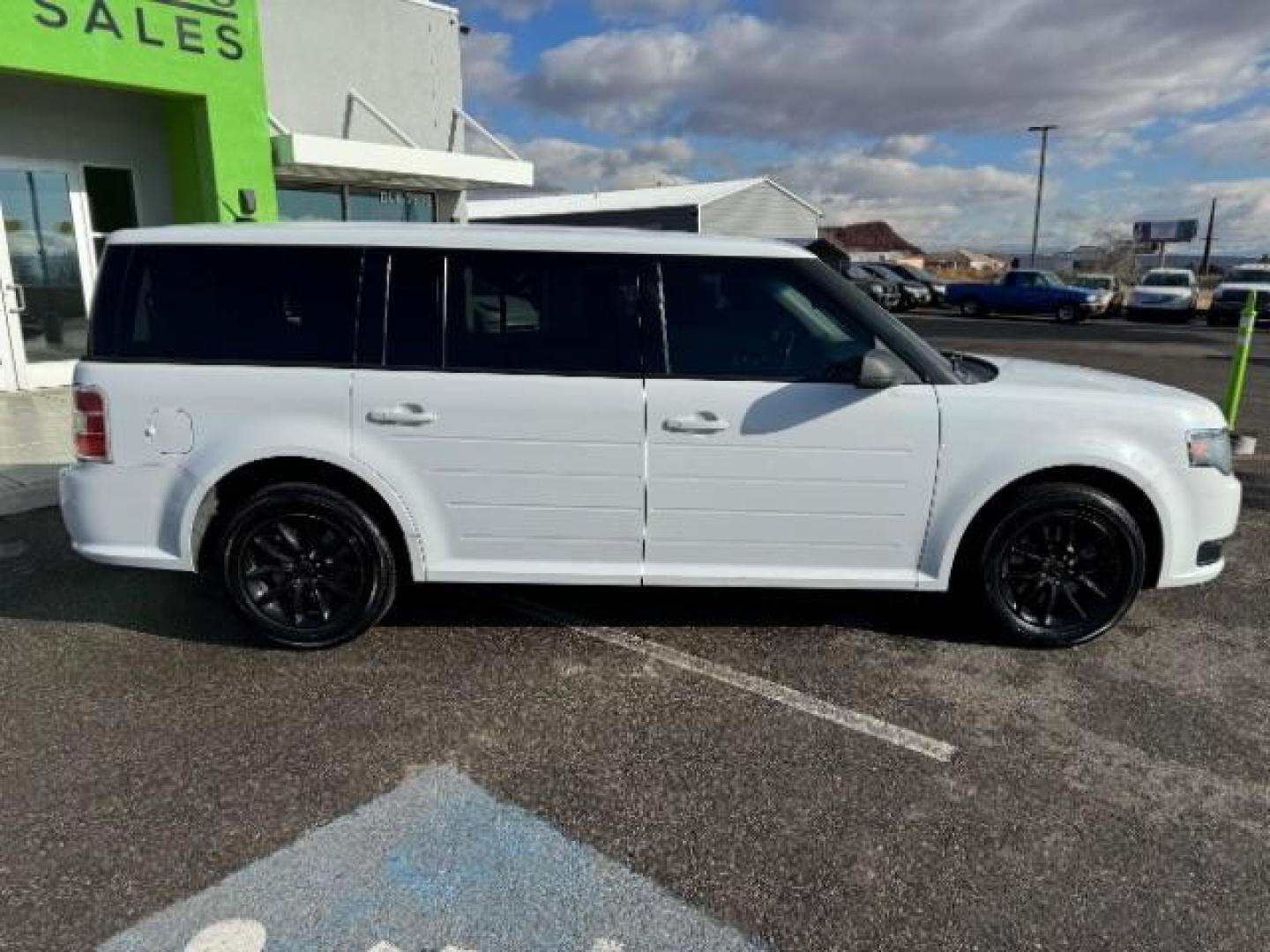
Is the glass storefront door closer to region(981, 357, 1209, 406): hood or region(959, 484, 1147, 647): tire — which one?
region(981, 357, 1209, 406): hood

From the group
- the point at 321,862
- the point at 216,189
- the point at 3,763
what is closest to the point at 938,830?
the point at 321,862

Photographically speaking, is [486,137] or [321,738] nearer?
[321,738]

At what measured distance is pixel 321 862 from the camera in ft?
8.04

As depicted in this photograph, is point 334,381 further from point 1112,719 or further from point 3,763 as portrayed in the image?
point 1112,719

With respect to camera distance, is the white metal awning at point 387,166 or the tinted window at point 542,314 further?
the white metal awning at point 387,166

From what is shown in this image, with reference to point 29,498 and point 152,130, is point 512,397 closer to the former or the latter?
point 29,498

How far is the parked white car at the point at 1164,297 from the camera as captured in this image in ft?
88.4

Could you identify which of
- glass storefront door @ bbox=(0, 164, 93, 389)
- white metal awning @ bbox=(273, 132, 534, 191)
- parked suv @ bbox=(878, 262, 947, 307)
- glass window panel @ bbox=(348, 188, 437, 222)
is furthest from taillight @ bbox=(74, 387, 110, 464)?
parked suv @ bbox=(878, 262, 947, 307)

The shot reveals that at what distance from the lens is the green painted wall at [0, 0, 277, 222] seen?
8.15 metres

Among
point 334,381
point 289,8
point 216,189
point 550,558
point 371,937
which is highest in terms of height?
point 289,8

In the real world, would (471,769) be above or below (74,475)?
below

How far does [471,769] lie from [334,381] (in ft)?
5.65

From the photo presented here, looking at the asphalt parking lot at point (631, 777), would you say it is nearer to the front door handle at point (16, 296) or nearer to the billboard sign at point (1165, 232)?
the front door handle at point (16, 296)

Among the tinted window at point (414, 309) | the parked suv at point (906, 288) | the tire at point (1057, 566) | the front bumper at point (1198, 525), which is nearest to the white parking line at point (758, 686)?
the tire at point (1057, 566)
